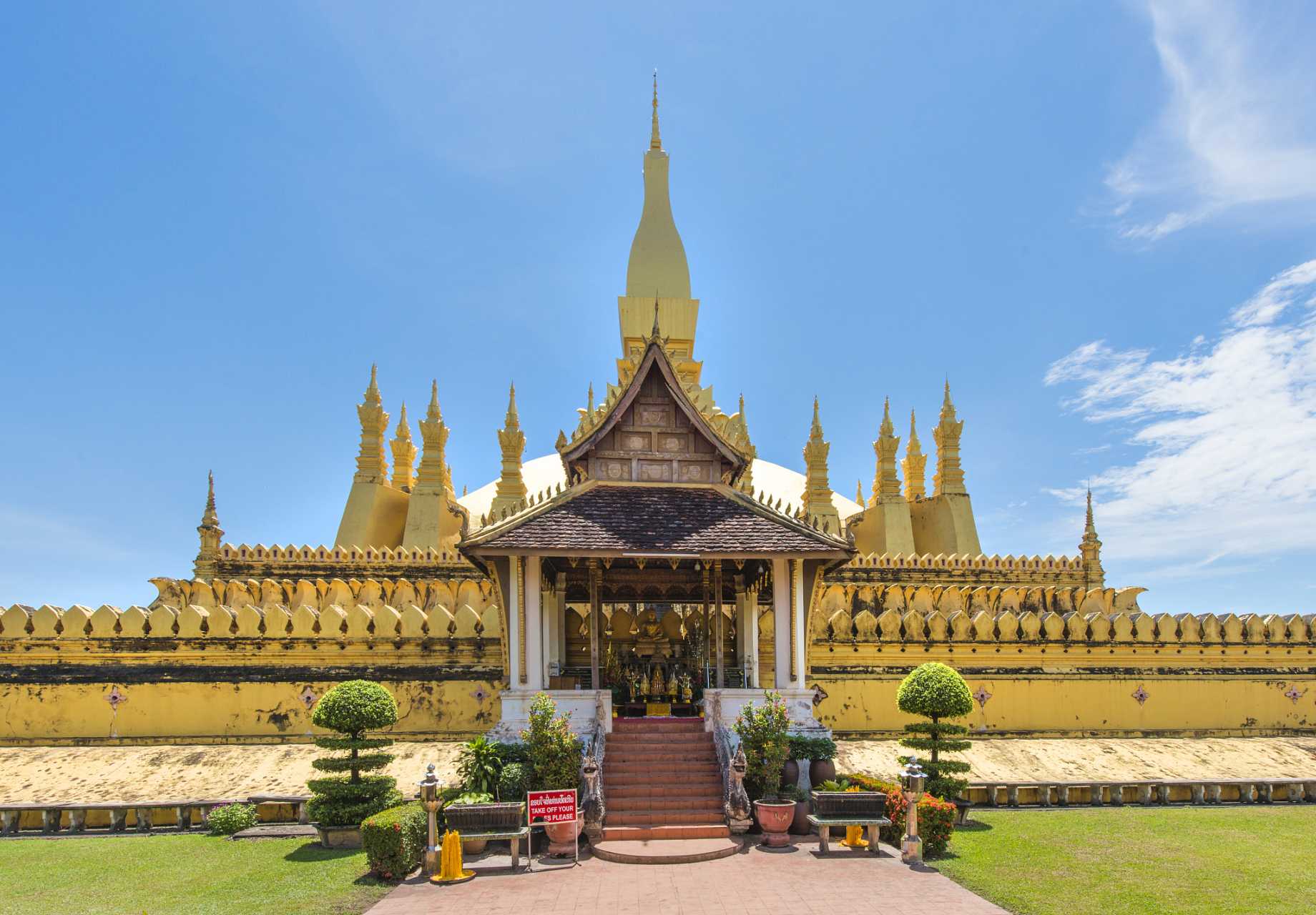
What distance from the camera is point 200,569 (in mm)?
23875

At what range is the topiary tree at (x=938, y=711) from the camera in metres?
13.9

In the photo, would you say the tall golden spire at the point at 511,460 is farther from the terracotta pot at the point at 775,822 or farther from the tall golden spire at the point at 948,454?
the terracotta pot at the point at 775,822

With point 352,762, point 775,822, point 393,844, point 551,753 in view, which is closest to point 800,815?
point 775,822

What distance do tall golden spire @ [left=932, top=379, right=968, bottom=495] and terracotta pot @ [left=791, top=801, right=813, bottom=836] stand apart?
18.2 m

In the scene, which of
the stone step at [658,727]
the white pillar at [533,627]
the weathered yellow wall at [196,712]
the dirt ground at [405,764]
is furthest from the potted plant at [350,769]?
the weathered yellow wall at [196,712]

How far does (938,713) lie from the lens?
45.9 ft

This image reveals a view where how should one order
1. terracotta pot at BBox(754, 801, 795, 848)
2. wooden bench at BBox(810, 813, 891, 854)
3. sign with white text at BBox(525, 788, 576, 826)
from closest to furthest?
sign with white text at BBox(525, 788, 576, 826) → wooden bench at BBox(810, 813, 891, 854) → terracotta pot at BBox(754, 801, 795, 848)

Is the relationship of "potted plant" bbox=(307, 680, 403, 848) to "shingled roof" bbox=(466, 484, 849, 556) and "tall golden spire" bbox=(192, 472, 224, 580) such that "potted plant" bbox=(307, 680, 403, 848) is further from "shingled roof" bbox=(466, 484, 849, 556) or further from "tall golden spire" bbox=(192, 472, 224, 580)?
"tall golden spire" bbox=(192, 472, 224, 580)

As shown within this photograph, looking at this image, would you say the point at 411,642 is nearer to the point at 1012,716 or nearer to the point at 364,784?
the point at 364,784

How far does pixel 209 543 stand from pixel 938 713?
19011 mm

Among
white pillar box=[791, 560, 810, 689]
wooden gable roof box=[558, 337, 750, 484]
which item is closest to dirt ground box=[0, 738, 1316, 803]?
white pillar box=[791, 560, 810, 689]

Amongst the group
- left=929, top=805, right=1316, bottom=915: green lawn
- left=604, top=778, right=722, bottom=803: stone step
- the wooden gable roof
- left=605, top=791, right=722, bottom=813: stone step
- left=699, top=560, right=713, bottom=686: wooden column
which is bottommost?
left=929, top=805, right=1316, bottom=915: green lawn

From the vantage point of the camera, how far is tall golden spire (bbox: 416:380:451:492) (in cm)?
2867

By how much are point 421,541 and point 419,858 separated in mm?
17031
